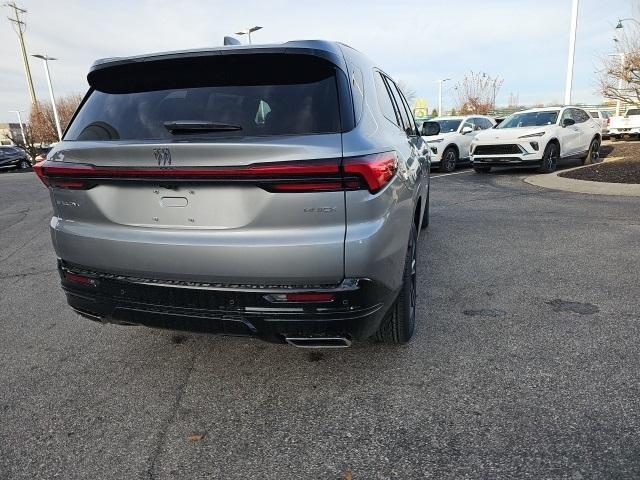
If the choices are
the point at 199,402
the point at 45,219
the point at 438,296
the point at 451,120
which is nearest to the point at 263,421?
the point at 199,402

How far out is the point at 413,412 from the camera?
2.52m

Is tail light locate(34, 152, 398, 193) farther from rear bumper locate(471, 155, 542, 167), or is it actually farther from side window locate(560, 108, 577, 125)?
side window locate(560, 108, 577, 125)

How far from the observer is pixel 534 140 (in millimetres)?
12312

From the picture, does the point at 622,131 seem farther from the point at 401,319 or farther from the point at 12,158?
the point at 12,158

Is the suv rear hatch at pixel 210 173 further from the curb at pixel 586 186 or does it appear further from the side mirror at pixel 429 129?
the curb at pixel 586 186

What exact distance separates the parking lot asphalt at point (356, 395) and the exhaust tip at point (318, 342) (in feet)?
1.35

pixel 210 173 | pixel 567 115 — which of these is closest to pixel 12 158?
pixel 567 115

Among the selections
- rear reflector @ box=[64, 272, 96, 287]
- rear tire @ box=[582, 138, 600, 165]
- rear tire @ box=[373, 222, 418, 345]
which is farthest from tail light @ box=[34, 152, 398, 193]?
rear tire @ box=[582, 138, 600, 165]

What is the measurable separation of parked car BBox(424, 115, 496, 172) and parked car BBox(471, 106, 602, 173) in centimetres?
123

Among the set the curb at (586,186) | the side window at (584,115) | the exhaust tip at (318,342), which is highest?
the side window at (584,115)

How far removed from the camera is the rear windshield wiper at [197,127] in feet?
7.64

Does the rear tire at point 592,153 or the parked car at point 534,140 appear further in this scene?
the rear tire at point 592,153

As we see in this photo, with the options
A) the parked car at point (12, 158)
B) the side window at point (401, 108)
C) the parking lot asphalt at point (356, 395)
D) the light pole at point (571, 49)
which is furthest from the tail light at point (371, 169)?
the parked car at point (12, 158)

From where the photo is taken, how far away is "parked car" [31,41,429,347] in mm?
2215
